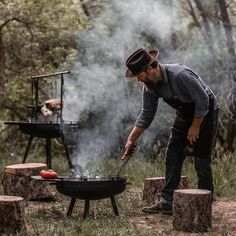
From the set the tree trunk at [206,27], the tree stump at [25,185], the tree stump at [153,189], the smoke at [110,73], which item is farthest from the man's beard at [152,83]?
the tree trunk at [206,27]

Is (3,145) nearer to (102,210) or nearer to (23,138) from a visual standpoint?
(23,138)

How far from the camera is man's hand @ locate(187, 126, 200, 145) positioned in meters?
5.69

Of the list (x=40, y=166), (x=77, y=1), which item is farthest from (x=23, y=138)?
(x=40, y=166)

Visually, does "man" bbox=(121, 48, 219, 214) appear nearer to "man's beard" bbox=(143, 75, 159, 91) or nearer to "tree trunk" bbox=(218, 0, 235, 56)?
"man's beard" bbox=(143, 75, 159, 91)

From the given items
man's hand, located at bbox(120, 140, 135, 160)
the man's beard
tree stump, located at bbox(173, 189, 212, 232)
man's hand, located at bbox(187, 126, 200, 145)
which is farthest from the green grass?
the man's beard

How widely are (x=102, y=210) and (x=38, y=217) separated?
0.77m

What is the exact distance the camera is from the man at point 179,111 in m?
5.58

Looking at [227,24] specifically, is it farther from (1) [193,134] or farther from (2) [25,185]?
(1) [193,134]

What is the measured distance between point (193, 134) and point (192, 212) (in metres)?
0.78

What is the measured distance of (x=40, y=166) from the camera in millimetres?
7285

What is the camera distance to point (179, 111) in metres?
5.94

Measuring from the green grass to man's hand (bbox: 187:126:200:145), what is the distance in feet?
2.98

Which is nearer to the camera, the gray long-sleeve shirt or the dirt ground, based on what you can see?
the dirt ground

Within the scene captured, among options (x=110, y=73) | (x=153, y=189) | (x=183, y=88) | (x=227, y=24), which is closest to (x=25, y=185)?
(x=153, y=189)
